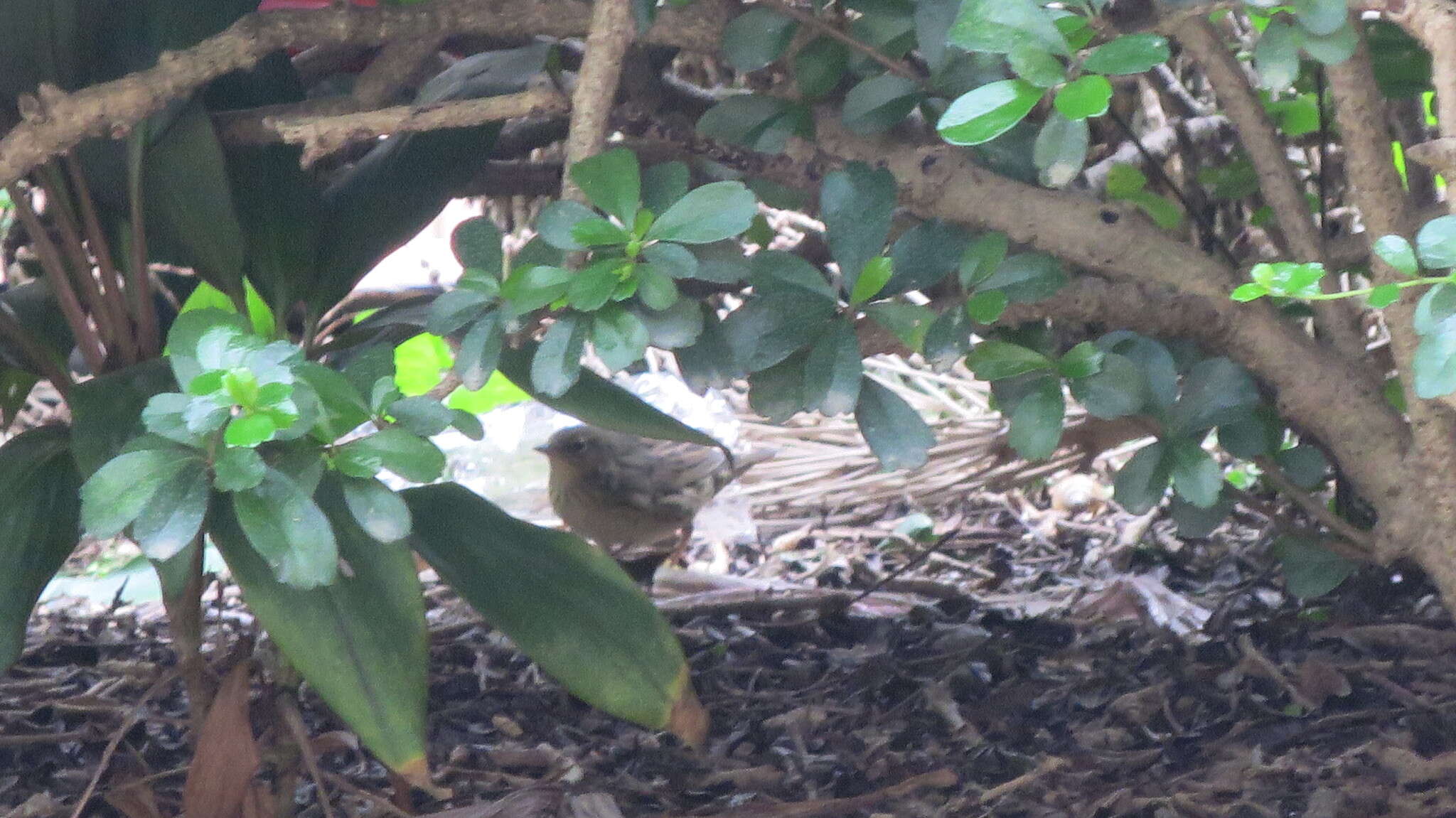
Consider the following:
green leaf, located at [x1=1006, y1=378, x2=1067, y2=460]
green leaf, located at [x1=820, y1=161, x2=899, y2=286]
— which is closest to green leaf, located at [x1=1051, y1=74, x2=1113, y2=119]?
green leaf, located at [x1=820, y1=161, x2=899, y2=286]

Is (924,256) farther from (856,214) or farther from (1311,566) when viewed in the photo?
(1311,566)

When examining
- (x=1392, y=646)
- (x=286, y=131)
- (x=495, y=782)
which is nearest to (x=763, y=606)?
(x=495, y=782)

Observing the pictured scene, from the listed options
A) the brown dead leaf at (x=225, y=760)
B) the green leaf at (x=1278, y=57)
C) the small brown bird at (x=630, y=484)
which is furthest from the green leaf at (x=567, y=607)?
the small brown bird at (x=630, y=484)

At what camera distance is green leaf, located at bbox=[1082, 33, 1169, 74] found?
0.88m

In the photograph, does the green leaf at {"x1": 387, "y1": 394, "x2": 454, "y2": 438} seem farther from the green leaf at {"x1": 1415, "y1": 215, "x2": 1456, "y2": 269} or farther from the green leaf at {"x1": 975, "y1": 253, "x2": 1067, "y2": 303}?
the green leaf at {"x1": 1415, "y1": 215, "x2": 1456, "y2": 269}

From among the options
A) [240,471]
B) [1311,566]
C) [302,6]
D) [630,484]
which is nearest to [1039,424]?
[1311,566]

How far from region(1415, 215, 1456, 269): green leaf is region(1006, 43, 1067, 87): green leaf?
0.83 feet

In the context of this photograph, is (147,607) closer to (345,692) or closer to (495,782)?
(495,782)

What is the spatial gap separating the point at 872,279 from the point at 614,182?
0.25 meters

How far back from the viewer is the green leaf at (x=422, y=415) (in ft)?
2.98

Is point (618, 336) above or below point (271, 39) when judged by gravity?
below

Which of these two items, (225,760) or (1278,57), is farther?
(225,760)

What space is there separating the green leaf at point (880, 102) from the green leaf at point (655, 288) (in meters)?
0.37

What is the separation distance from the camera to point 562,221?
0.98 metres
